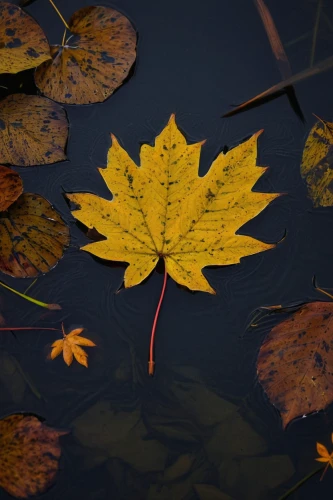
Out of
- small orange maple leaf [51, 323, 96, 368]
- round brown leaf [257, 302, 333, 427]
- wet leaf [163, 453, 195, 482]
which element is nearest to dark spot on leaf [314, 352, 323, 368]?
round brown leaf [257, 302, 333, 427]

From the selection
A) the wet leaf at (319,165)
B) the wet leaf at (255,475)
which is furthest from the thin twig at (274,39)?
the wet leaf at (255,475)

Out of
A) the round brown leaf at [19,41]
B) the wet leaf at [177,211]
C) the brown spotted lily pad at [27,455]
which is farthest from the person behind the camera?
the round brown leaf at [19,41]

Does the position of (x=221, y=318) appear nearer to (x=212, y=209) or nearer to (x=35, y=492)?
(x=212, y=209)

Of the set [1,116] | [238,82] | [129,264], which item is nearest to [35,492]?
[129,264]

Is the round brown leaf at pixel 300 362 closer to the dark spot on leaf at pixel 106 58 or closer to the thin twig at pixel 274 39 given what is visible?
the thin twig at pixel 274 39

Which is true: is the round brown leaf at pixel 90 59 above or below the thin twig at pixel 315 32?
above

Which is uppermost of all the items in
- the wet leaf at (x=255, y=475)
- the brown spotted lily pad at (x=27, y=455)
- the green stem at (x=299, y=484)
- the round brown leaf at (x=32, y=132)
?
the round brown leaf at (x=32, y=132)

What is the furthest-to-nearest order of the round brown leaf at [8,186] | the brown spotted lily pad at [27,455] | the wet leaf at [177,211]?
the round brown leaf at [8,186] → the wet leaf at [177,211] → the brown spotted lily pad at [27,455]
